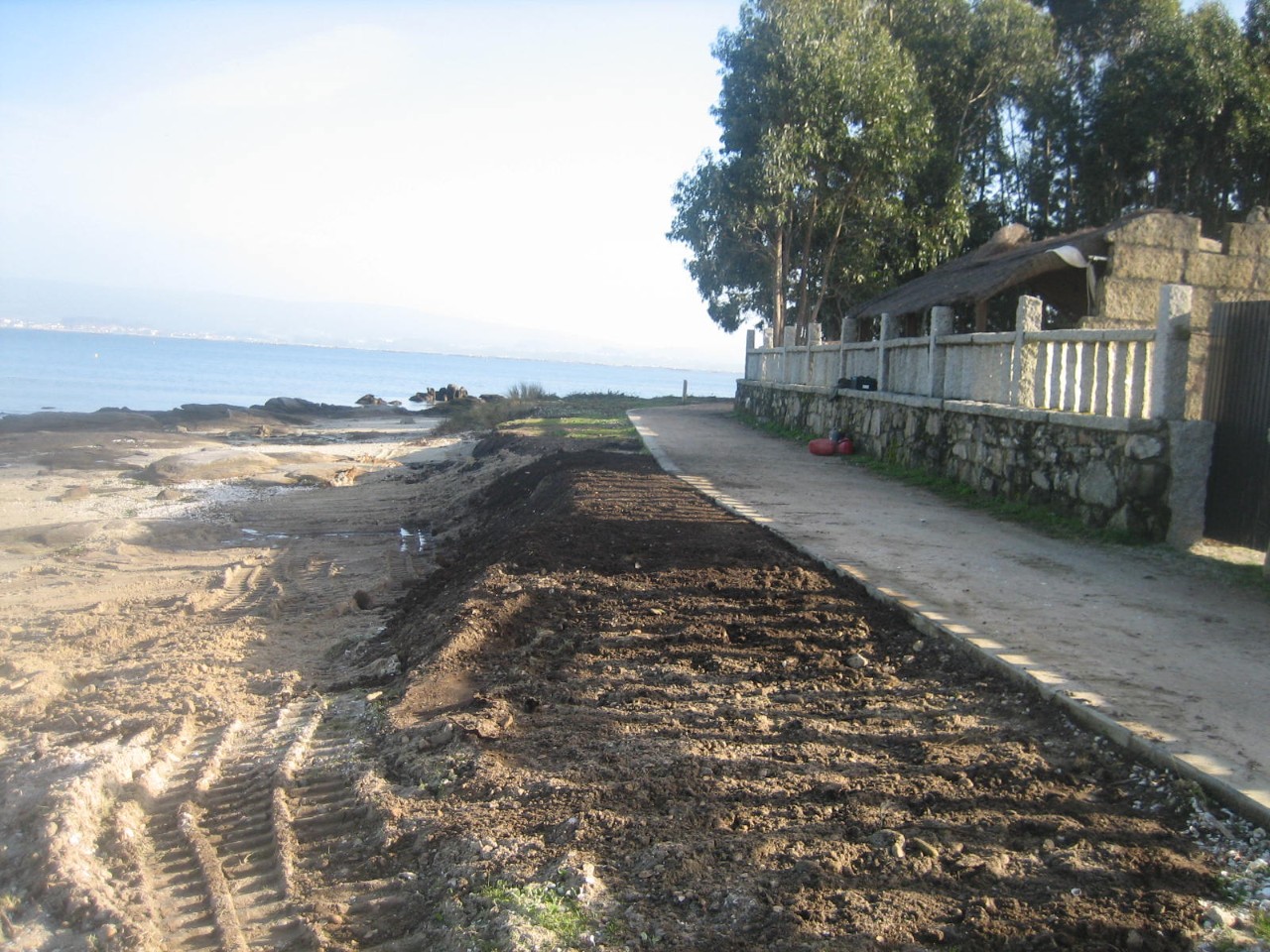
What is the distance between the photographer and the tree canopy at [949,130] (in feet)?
80.2

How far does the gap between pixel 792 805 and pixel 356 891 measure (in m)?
1.69

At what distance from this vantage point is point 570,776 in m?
4.46

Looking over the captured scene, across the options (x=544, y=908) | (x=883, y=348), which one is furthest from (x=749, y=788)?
(x=883, y=348)

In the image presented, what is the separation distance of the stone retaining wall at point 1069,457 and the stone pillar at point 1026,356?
0.25 meters

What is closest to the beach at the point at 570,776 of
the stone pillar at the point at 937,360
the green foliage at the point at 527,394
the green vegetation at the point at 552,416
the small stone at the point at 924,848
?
the small stone at the point at 924,848

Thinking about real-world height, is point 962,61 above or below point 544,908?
above

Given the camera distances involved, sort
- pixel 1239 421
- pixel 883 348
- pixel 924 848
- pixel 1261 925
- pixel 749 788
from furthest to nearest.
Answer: pixel 883 348
pixel 1239 421
pixel 749 788
pixel 924 848
pixel 1261 925

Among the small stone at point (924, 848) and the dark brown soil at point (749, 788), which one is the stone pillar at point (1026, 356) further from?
the small stone at point (924, 848)

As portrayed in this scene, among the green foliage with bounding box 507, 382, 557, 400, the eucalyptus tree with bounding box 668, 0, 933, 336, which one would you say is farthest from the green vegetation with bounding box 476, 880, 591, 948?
the green foliage with bounding box 507, 382, 557, 400

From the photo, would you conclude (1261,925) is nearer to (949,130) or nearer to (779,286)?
(779,286)

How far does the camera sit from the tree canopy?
80.2ft

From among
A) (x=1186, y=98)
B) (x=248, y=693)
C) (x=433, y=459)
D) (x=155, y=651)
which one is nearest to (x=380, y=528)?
(x=155, y=651)

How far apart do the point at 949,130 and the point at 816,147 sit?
826 cm

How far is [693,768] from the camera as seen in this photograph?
14.5ft
